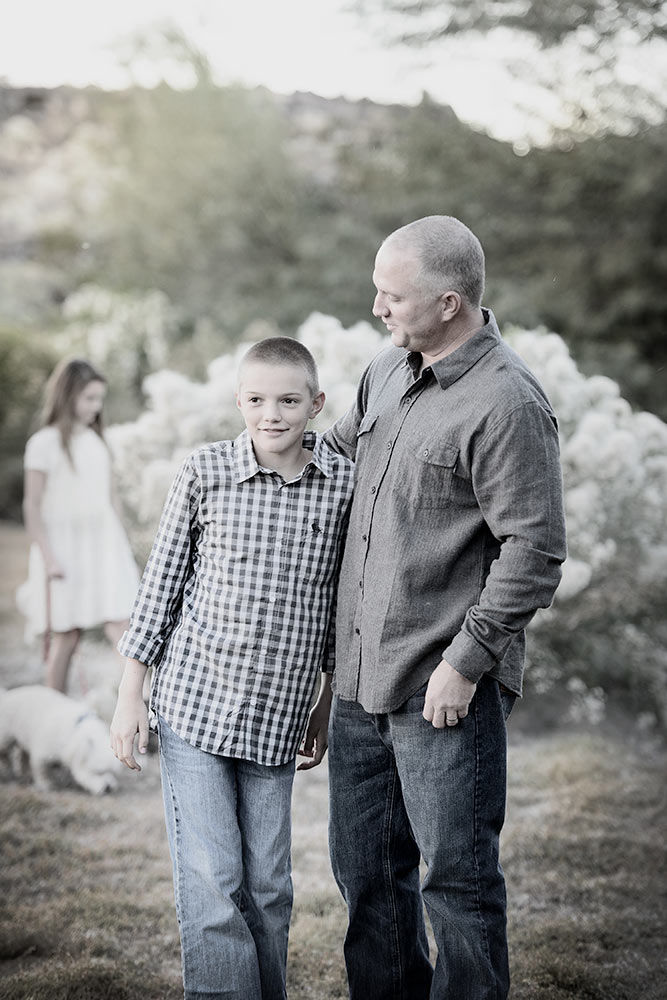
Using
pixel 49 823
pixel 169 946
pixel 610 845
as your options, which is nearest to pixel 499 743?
pixel 169 946

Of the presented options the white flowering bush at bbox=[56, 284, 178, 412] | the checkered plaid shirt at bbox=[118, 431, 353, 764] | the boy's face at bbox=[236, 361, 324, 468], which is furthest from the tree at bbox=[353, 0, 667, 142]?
the checkered plaid shirt at bbox=[118, 431, 353, 764]

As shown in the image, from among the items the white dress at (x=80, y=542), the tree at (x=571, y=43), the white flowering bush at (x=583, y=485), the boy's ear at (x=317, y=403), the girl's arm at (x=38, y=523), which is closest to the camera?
the boy's ear at (x=317, y=403)

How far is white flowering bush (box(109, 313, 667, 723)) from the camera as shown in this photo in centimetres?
443

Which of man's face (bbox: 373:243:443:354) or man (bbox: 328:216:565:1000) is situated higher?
man's face (bbox: 373:243:443:354)

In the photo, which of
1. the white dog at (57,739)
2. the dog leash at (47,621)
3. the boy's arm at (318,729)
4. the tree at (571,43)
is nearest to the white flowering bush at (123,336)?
the tree at (571,43)

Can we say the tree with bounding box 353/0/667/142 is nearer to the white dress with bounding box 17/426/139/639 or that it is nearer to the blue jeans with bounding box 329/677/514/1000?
the white dress with bounding box 17/426/139/639

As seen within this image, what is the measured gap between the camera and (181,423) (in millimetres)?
4688

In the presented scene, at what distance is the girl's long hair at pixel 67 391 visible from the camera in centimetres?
429

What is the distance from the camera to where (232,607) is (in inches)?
74.2

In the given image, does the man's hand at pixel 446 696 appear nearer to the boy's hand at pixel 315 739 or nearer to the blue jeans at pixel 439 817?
the blue jeans at pixel 439 817

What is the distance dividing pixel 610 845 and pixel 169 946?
148 cm

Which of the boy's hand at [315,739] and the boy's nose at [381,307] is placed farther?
the boy's hand at [315,739]

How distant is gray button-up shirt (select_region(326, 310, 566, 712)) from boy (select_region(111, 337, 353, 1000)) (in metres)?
0.12

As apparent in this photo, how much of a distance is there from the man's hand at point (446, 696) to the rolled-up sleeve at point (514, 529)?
2 cm
